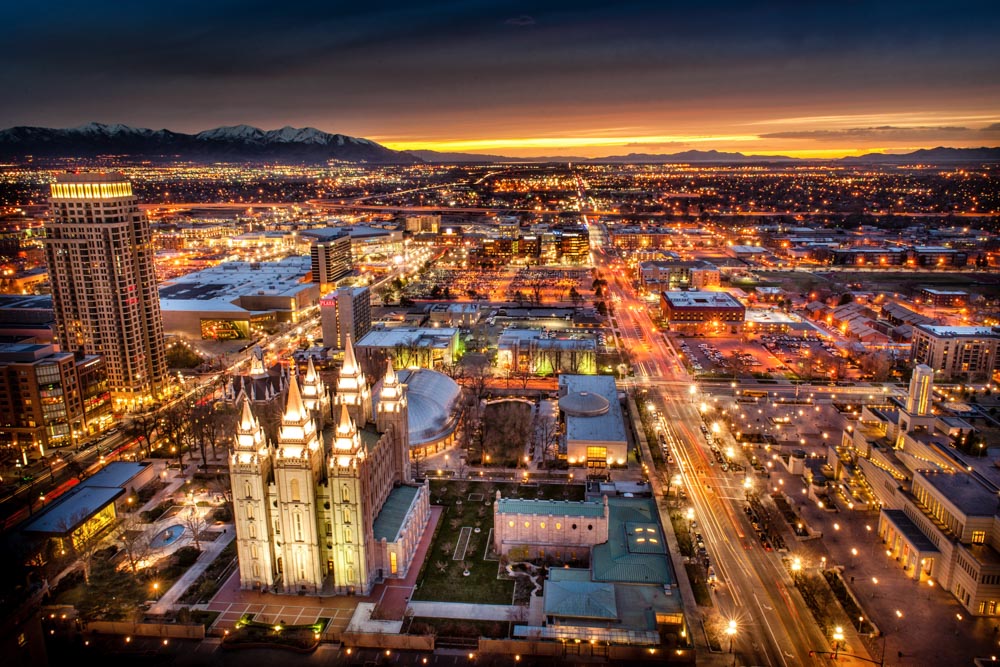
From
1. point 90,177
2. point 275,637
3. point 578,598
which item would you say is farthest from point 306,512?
point 90,177

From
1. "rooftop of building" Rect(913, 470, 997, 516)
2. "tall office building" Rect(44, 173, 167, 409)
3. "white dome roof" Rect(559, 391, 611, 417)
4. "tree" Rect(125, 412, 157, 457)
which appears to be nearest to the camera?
"rooftop of building" Rect(913, 470, 997, 516)

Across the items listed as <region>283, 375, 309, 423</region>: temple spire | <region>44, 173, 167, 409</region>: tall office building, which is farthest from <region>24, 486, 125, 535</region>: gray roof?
<region>44, 173, 167, 409</region>: tall office building

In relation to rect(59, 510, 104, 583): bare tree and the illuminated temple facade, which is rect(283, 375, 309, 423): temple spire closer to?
the illuminated temple facade

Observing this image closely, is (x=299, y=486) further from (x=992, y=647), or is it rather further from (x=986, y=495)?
(x=986, y=495)

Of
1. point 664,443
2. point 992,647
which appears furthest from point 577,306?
point 992,647

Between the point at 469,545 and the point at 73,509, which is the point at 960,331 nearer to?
the point at 469,545
